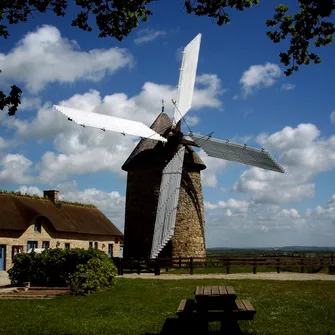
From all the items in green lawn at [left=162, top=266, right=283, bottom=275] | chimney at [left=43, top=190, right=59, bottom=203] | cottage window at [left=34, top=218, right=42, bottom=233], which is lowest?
green lawn at [left=162, top=266, right=283, bottom=275]

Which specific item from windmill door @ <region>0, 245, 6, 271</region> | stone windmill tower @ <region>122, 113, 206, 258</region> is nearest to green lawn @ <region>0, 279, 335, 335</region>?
stone windmill tower @ <region>122, 113, 206, 258</region>

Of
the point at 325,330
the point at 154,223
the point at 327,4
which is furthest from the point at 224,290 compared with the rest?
the point at 154,223

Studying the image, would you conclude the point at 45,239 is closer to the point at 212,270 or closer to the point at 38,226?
the point at 38,226

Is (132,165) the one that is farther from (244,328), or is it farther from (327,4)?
(327,4)

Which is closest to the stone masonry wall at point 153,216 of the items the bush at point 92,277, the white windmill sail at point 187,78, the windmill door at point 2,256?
the white windmill sail at point 187,78

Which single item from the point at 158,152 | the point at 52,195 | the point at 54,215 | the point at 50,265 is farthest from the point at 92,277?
the point at 52,195

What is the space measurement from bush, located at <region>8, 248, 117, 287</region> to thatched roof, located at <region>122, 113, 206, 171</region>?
32.4 feet

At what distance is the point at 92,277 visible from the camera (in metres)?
16.8

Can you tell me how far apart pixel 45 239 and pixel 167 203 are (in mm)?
10018

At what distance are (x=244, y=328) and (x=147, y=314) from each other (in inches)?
106

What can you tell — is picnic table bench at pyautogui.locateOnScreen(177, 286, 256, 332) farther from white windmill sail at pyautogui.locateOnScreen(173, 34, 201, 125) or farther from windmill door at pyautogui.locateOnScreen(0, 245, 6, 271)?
windmill door at pyautogui.locateOnScreen(0, 245, 6, 271)

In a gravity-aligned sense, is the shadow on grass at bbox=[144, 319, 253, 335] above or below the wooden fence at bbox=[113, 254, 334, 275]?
below

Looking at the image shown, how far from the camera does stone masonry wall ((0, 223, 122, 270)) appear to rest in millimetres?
28453

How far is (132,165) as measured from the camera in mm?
28875
